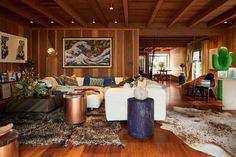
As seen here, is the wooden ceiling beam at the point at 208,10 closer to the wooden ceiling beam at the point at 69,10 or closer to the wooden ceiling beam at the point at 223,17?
the wooden ceiling beam at the point at 223,17

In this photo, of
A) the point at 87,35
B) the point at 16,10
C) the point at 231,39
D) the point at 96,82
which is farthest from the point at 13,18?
the point at 231,39

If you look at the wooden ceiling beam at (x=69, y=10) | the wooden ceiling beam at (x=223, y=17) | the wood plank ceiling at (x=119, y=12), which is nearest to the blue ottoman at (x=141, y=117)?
the wood plank ceiling at (x=119, y=12)

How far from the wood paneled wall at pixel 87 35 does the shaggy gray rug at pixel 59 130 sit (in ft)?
12.7

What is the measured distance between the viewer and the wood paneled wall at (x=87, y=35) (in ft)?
29.1

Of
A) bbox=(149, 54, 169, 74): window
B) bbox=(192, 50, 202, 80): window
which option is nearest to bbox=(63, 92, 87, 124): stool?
bbox=(192, 50, 202, 80): window

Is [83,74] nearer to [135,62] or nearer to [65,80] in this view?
[65,80]

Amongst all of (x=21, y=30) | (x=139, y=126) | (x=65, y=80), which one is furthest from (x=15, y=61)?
(x=139, y=126)

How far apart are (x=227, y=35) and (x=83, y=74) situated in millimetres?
6283

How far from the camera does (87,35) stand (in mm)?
8859

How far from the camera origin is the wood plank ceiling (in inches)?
242

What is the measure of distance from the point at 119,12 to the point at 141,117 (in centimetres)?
473

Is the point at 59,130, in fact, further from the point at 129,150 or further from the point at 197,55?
the point at 197,55

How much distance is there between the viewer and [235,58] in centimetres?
885

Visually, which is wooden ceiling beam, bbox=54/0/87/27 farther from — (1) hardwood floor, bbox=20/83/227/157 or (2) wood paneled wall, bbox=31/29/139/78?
(1) hardwood floor, bbox=20/83/227/157
